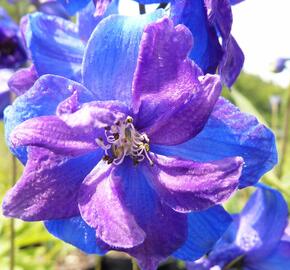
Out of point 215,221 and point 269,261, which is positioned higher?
point 215,221

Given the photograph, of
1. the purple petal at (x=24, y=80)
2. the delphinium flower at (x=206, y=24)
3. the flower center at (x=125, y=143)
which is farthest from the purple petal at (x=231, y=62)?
the purple petal at (x=24, y=80)

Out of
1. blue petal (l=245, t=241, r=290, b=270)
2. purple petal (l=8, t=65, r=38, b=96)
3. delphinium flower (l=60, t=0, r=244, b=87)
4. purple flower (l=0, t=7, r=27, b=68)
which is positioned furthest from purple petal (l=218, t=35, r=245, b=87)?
purple flower (l=0, t=7, r=27, b=68)

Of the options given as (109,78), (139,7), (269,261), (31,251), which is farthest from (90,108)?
(31,251)

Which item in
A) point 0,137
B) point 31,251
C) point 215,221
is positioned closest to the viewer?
point 215,221

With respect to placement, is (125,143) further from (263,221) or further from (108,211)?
(263,221)

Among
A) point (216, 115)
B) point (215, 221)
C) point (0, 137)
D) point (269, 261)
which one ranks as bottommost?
point (0, 137)

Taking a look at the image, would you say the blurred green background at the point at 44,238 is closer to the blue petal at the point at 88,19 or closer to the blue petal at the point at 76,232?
the blue petal at the point at 88,19

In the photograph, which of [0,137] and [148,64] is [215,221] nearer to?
[148,64]
